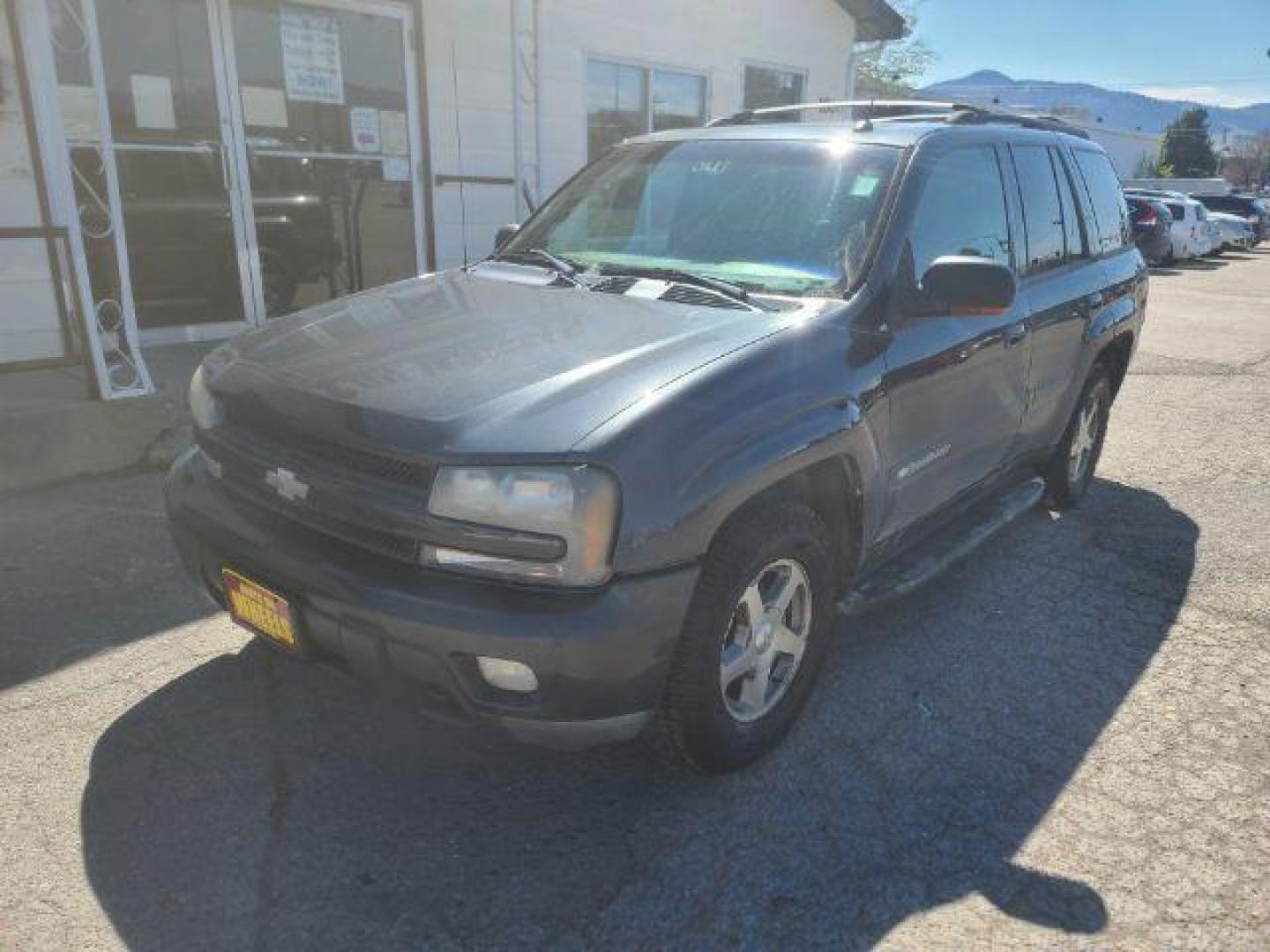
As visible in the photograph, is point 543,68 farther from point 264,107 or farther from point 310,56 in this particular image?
point 264,107

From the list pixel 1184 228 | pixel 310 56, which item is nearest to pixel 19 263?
pixel 310 56

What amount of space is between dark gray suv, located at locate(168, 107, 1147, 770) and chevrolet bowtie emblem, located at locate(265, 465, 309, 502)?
13 millimetres

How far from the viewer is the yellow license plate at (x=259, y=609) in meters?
2.49

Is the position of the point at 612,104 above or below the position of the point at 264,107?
above

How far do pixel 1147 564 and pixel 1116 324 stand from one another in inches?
49.1

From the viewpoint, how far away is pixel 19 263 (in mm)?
6414

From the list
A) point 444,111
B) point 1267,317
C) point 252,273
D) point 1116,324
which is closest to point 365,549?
point 1116,324

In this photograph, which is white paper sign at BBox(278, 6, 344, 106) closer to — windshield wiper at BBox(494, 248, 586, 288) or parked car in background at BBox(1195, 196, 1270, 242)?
windshield wiper at BBox(494, 248, 586, 288)

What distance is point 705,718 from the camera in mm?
2553

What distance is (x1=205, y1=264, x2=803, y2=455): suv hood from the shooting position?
7.50 feet

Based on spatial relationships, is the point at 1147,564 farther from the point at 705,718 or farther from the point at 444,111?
the point at 444,111

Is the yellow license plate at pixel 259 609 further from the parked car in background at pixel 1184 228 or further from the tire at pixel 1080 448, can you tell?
the parked car in background at pixel 1184 228

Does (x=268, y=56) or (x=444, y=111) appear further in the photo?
(x=444, y=111)

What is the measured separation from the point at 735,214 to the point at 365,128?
565cm
